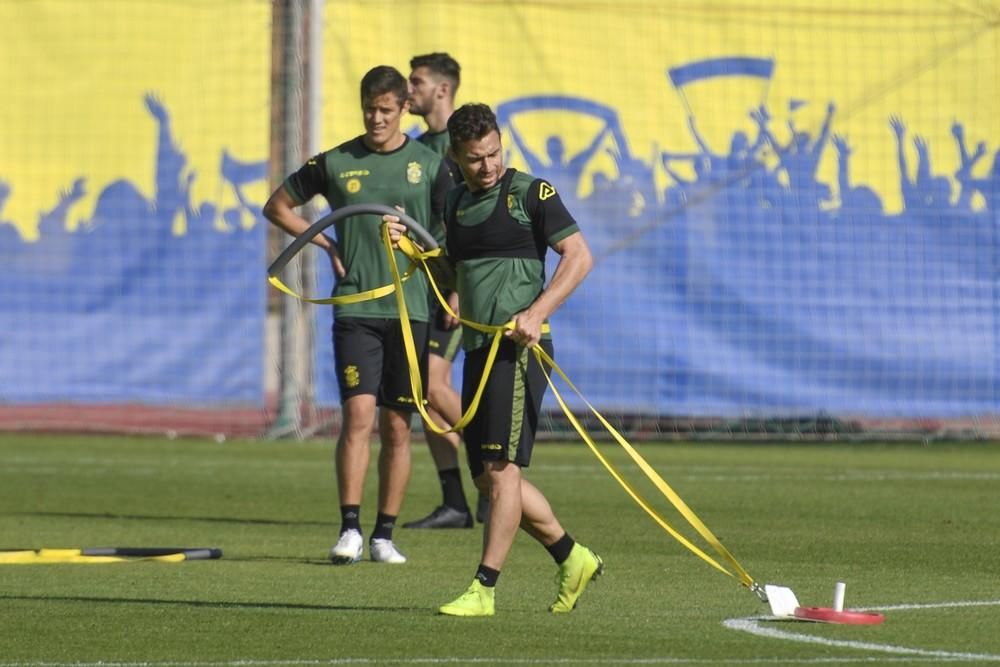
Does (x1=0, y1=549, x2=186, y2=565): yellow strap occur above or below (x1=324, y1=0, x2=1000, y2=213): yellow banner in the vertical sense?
below

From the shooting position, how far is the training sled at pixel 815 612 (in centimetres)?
733

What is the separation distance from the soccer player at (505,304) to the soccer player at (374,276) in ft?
7.53

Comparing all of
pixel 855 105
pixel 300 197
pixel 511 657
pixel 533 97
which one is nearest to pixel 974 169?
→ pixel 855 105

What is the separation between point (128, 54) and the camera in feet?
63.8

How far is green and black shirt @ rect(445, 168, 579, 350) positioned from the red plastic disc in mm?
1576

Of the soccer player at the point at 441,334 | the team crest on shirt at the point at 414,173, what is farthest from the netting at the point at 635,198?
the team crest on shirt at the point at 414,173

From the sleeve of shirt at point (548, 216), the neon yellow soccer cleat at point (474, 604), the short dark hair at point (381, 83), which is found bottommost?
the neon yellow soccer cleat at point (474, 604)

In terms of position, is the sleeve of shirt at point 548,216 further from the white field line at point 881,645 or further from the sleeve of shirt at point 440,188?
the sleeve of shirt at point 440,188

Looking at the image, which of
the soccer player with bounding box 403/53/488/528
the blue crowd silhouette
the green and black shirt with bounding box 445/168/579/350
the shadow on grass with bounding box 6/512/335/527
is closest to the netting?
the blue crowd silhouette

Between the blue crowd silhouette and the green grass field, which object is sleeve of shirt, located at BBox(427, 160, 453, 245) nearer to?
the green grass field

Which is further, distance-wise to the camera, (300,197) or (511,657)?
(300,197)

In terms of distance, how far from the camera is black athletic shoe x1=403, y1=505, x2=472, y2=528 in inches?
467

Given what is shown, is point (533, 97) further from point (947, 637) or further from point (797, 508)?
point (947, 637)

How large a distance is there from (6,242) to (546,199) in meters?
12.6
